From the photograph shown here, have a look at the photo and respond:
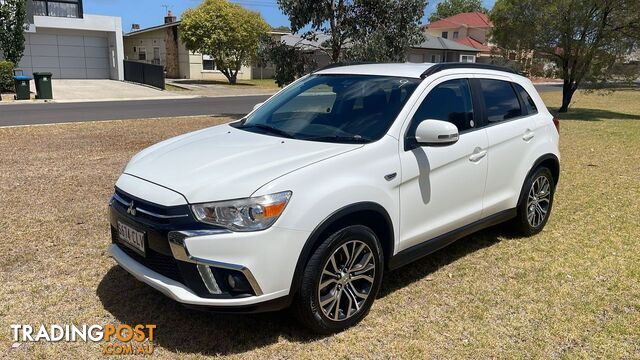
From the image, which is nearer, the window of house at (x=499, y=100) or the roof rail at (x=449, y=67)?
the roof rail at (x=449, y=67)

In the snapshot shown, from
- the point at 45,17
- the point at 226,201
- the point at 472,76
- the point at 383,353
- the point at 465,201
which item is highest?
the point at 45,17

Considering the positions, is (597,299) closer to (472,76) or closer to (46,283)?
(472,76)

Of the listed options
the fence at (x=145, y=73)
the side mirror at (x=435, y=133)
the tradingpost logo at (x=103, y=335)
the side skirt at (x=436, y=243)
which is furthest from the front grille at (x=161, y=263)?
the fence at (x=145, y=73)

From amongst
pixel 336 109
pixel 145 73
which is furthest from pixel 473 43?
pixel 336 109

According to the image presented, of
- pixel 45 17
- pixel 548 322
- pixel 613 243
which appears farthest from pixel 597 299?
pixel 45 17

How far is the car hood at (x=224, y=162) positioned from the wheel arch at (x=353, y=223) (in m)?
0.38

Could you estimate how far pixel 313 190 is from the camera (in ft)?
10.3

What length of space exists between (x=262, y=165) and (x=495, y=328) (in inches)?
77.5

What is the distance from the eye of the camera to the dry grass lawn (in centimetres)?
335

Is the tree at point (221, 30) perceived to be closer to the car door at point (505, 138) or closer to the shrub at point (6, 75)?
the shrub at point (6, 75)

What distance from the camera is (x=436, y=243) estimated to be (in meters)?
4.09

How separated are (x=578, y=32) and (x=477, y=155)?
17388mm

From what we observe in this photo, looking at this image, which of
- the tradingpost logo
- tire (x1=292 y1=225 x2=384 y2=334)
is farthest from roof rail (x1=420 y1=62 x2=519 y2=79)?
the tradingpost logo

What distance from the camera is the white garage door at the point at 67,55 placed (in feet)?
101
